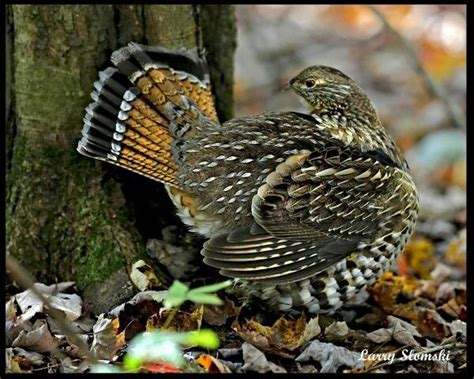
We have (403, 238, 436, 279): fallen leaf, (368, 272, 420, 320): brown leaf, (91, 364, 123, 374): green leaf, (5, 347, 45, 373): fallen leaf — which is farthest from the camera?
(403, 238, 436, 279): fallen leaf

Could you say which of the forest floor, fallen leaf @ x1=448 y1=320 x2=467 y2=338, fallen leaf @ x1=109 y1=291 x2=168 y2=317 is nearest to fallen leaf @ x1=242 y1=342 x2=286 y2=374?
the forest floor

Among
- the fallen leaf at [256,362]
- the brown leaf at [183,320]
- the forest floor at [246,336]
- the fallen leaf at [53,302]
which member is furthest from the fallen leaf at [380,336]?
the fallen leaf at [53,302]

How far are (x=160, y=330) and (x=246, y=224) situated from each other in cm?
79

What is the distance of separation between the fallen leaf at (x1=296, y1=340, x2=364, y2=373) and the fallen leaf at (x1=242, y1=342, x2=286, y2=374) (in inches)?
7.1

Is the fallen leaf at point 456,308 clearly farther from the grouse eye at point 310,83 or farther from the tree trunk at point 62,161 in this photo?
the tree trunk at point 62,161

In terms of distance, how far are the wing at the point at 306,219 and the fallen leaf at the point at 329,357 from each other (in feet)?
1.30

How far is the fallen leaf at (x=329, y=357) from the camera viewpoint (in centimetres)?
425

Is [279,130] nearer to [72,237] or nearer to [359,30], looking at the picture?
[72,237]

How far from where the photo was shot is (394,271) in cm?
600

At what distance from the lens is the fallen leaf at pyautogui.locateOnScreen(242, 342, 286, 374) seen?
4.10m

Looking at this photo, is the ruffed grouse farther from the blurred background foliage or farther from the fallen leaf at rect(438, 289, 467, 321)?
A: the blurred background foliage

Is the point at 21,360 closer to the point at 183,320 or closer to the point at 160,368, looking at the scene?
the point at 160,368

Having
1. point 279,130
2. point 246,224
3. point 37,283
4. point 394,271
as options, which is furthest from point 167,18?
point 394,271

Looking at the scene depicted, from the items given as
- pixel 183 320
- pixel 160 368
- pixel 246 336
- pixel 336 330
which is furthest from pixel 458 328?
pixel 160 368
